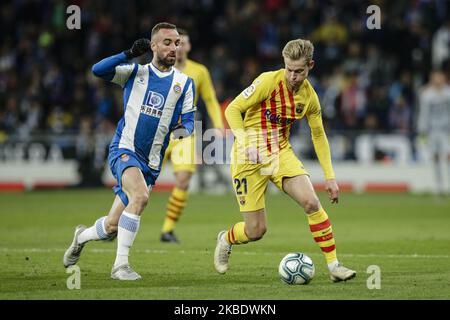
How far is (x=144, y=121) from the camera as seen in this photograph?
9031mm

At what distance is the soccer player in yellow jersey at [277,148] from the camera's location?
863cm

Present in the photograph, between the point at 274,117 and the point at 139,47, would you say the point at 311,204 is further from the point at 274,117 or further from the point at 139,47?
the point at 139,47

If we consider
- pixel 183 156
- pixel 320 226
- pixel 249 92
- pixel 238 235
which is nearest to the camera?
pixel 320 226

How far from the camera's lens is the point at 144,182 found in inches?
347

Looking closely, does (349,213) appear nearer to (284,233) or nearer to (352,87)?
(284,233)

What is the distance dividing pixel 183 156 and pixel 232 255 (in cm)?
213

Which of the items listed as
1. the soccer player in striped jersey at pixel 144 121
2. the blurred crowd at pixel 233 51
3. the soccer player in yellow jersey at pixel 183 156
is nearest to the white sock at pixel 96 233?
the soccer player in striped jersey at pixel 144 121

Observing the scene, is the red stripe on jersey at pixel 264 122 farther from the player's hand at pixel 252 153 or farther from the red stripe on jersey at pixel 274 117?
the player's hand at pixel 252 153

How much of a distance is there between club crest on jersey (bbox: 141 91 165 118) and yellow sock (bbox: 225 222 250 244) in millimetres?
1317

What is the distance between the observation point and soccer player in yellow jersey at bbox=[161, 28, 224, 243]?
12.6 meters

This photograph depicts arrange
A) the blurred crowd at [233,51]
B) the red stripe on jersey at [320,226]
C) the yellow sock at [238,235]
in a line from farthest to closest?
the blurred crowd at [233,51] < the yellow sock at [238,235] < the red stripe on jersey at [320,226]

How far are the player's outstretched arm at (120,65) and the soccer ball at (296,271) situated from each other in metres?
2.27

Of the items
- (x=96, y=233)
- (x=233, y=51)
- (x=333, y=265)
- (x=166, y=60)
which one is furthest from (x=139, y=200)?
(x=233, y=51)
